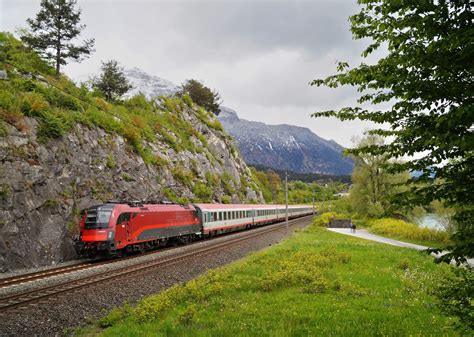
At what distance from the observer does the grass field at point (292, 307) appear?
8906mm

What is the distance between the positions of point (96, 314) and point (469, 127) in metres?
11.1

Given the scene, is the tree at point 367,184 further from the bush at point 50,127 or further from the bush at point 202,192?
the bush at point 50,127

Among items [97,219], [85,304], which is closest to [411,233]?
[97,219]

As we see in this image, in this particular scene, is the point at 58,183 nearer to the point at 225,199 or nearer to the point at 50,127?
the point at 50,127

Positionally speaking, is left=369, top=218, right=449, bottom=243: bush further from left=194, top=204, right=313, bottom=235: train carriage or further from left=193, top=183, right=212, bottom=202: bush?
left=193, top=183, right=212, bottom=202: bush

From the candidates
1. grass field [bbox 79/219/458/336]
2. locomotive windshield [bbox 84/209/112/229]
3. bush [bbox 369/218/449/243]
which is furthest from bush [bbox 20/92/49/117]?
bush [bbox 369/218/449/243]

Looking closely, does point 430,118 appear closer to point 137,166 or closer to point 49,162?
point 49,162

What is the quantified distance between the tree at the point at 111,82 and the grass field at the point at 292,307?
132 feet

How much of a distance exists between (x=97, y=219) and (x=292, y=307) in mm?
14787

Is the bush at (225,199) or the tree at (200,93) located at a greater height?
the tree at (200,93)

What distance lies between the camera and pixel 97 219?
2183cm

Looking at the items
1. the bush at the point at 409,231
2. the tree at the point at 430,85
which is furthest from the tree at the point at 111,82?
the tree at the point at 430,85

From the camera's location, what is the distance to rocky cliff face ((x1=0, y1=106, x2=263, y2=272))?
64.0 ft

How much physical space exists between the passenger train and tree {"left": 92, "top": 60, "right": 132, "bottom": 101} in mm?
22639
